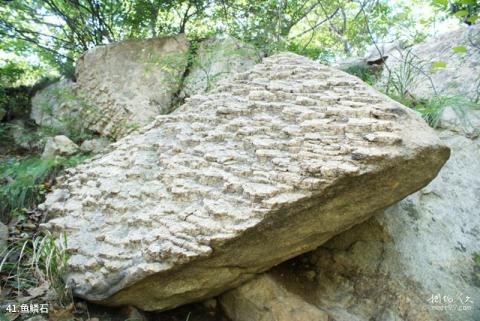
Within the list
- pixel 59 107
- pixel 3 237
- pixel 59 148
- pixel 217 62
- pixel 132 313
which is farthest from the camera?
pixel 59 107

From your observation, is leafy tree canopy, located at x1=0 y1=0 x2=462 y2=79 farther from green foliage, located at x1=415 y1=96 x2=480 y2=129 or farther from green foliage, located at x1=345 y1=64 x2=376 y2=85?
green foliage, located at x1=415 y1=96 x2=480 y2=129

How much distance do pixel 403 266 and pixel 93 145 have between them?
3.60 m

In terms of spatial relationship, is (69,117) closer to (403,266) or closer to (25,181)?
(25,181)

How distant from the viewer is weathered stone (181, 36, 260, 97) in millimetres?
3990

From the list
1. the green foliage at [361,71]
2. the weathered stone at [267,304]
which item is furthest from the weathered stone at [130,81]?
the weathered stone at [267,304]

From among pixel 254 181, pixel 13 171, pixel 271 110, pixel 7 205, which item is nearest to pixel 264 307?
pixel 254 181

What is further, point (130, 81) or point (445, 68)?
point (130, 81)

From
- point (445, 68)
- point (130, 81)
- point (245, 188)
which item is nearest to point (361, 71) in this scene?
point (445, 68)

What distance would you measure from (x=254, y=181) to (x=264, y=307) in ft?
2.60

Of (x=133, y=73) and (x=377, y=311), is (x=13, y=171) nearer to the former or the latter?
(x=133, y=73)

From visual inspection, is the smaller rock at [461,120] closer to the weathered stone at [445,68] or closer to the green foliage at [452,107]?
the green foliage at [452,107]

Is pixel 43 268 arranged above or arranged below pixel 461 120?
below

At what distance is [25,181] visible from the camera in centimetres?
315

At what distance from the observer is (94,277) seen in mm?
1971
